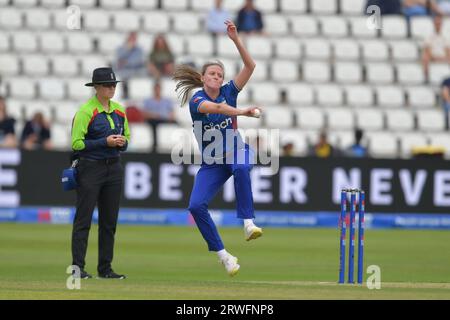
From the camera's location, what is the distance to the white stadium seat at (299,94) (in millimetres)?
24609

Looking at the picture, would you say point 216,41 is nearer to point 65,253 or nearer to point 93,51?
point 93,51

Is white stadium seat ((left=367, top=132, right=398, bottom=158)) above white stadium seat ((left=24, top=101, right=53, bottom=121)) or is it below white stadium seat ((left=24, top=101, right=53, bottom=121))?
below

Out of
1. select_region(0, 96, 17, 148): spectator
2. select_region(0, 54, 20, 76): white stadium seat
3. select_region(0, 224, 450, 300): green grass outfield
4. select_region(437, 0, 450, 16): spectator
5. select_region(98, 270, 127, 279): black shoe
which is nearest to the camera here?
select_region(0, 224, 450, 300): green grass outfield

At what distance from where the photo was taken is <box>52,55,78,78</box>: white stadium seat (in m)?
24.1

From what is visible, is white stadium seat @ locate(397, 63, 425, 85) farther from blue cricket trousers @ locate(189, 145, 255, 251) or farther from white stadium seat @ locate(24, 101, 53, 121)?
blue cricket trousers @ locate(189, 145, 255, 251)

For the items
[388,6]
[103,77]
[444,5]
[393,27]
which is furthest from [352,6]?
[103,77]

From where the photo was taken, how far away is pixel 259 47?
25.3 meters

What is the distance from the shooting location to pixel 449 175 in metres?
21.9

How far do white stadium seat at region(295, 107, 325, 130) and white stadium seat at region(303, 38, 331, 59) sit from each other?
169cm

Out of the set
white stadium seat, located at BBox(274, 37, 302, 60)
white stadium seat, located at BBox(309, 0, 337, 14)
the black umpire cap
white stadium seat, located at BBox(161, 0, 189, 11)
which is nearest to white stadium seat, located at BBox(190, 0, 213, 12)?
white stadium seat, located at BBox(161, 0, 189, 11)

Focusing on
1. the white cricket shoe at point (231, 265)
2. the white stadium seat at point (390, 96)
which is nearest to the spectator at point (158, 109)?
the white stadium seat at point (390, 96)

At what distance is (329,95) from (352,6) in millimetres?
2764
